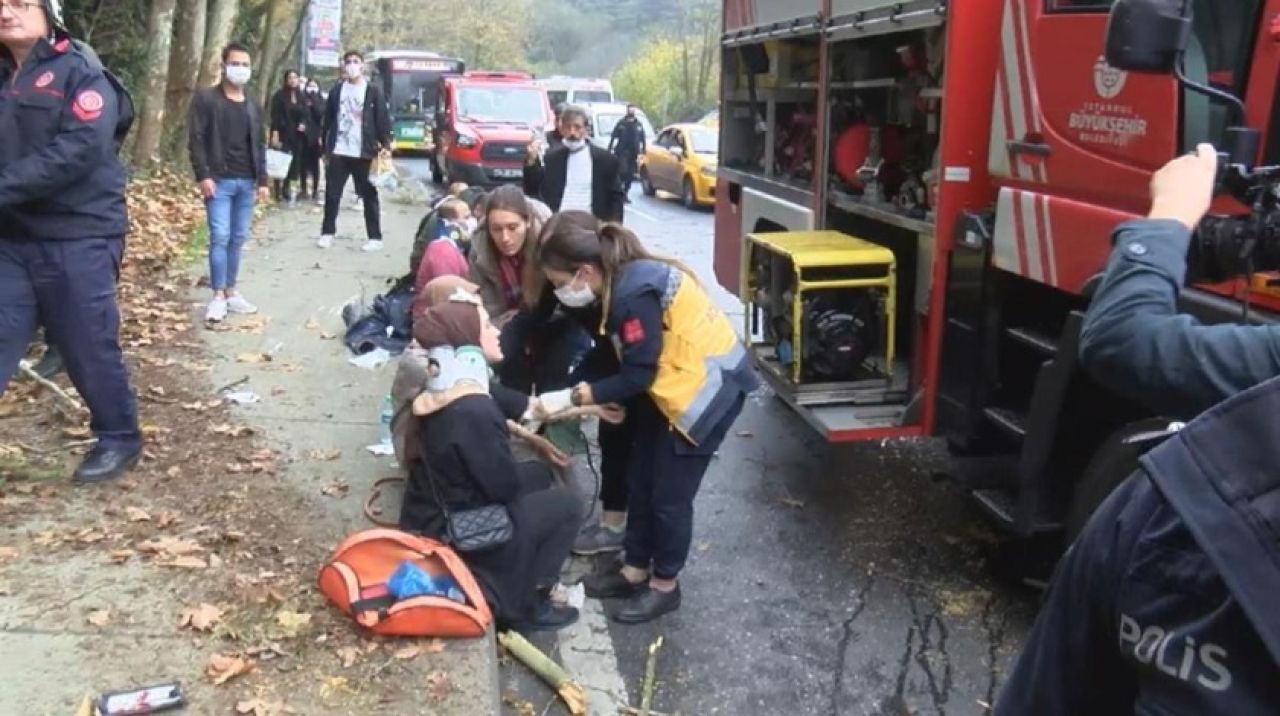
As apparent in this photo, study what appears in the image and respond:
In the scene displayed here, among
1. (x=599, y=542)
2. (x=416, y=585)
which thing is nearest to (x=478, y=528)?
(x=416, y=585)

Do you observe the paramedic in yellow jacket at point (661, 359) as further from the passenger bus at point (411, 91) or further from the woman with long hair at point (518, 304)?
the passenger bus at point (411, 91)

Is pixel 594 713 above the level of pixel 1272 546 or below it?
below

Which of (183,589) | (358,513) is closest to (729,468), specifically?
(358,513)

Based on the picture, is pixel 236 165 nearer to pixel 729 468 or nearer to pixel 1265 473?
pixel 729 468

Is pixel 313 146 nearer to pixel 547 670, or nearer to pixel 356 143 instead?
pixel 356 143

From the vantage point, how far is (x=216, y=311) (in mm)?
8414

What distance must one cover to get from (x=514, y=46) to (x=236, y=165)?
64.9m

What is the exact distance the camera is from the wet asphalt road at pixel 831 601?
161 inches

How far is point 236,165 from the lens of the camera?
8461mm

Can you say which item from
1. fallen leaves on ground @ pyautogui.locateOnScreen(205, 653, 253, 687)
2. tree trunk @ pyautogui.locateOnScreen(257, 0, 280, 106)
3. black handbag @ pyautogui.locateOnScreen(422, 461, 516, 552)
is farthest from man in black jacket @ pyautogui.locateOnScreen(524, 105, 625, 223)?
tree trunk @ pyautogui.locateOnScreen(257, 0, 280, 106)

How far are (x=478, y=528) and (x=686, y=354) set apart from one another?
0.99 m

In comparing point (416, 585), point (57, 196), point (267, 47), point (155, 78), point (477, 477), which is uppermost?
point (267, 47)

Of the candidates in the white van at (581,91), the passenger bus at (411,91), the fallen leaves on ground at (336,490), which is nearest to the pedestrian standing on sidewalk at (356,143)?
the fallen leaves on ground at (336,490)

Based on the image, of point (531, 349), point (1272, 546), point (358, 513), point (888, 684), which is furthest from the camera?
point (531, 349)
